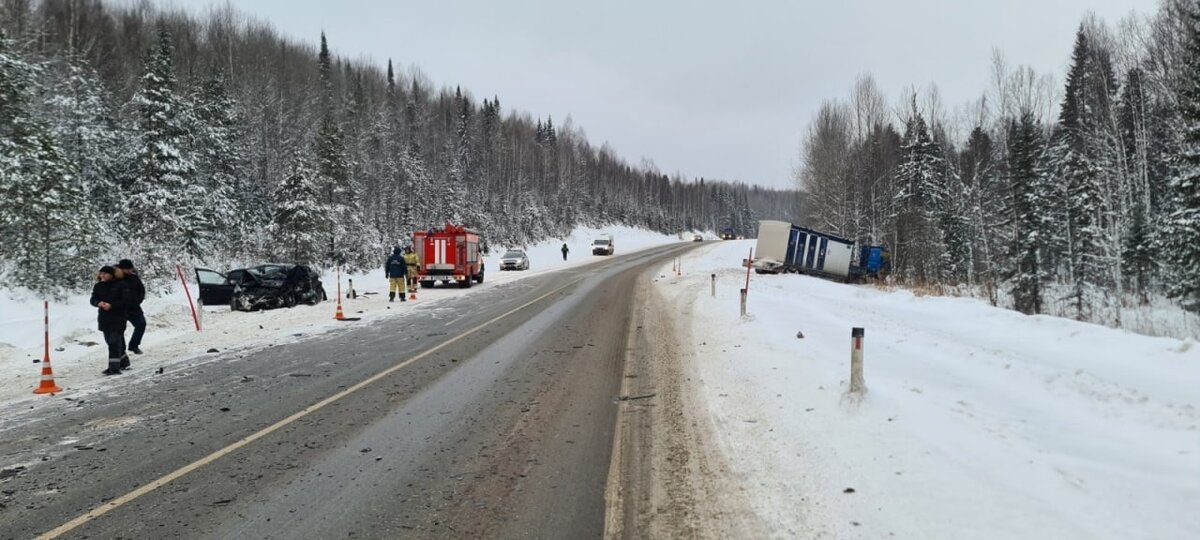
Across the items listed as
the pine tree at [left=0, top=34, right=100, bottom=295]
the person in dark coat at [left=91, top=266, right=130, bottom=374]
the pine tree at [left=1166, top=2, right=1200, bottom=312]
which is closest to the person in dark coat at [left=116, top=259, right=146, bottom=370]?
the person in dark coat at [left=91, top=266, right=130, bottom=374]

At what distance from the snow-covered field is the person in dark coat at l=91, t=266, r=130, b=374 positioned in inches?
14.0

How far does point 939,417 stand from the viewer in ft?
19.3

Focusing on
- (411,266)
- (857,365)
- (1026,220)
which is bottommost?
(857,365)

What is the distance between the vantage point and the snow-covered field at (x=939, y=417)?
3902mm

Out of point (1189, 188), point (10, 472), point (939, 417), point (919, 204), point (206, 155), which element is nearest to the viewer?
point (10, 472)

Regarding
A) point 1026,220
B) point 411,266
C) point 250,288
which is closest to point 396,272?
point 411,266

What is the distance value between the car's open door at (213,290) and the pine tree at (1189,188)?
107 feet

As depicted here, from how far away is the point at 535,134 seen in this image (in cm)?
10125

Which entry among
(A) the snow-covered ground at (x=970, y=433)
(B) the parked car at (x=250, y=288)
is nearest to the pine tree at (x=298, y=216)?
(B) the parked car at (x=250, y=288)

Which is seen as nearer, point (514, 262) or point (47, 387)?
point (47, 387)

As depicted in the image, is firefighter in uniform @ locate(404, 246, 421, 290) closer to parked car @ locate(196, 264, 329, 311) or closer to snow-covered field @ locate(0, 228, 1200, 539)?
parked car @ locate(196, 264, 329, 311)

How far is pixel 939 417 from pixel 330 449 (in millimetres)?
5888

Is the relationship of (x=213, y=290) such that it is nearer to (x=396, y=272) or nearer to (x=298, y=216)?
(x=396, y=272)

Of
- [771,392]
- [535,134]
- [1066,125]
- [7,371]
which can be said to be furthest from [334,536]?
[535,134]
